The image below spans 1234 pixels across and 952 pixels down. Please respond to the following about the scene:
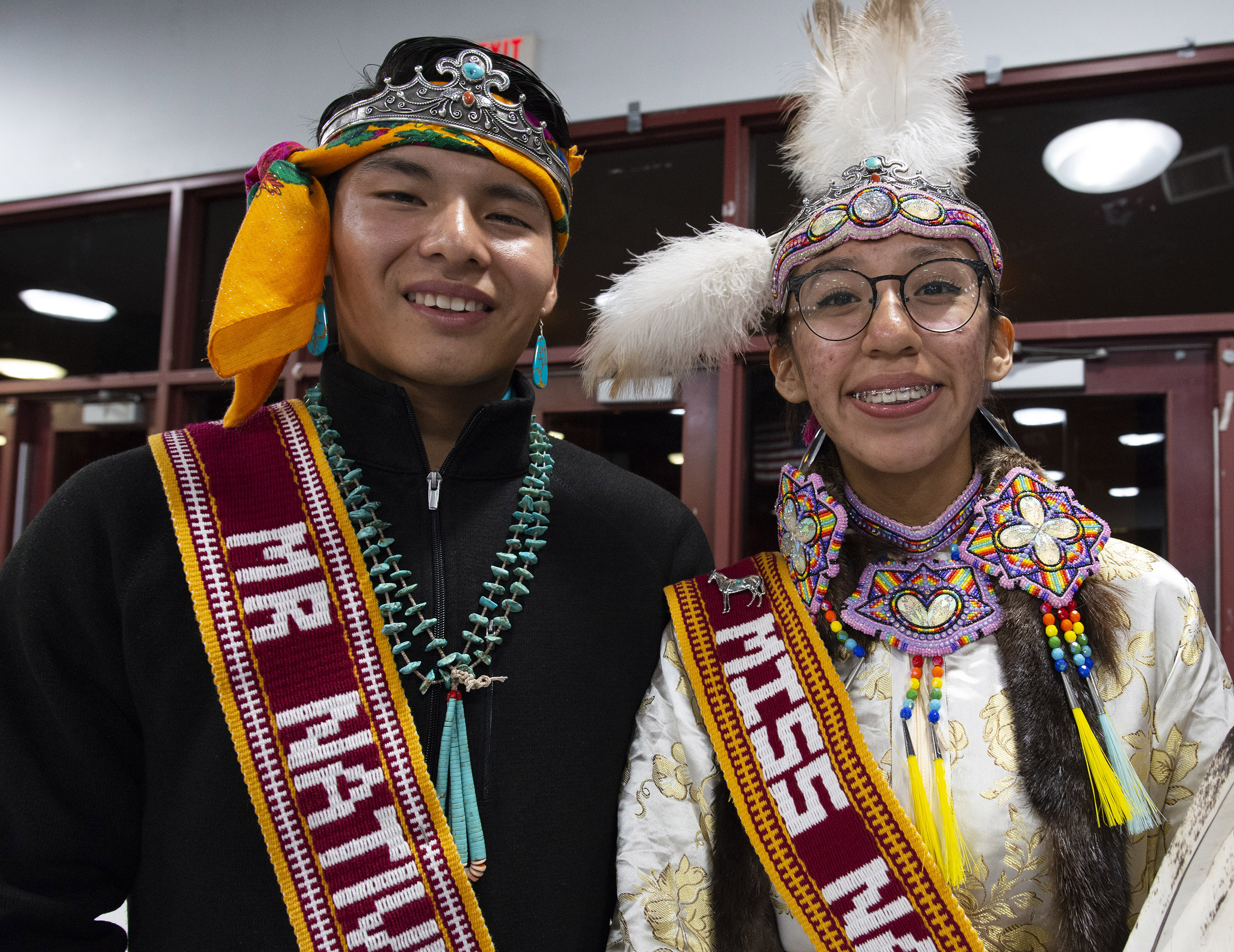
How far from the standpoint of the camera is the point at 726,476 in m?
2.73

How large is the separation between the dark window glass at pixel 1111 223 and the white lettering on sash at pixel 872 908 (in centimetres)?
194

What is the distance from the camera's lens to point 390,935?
43.1 inches

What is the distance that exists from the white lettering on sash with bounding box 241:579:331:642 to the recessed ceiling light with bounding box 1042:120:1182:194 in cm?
257

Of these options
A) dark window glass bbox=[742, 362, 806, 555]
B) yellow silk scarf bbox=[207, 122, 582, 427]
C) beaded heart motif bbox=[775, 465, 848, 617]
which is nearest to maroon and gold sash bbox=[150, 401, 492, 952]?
yellow silk scarf bbox=[207, 122, 582, 427]

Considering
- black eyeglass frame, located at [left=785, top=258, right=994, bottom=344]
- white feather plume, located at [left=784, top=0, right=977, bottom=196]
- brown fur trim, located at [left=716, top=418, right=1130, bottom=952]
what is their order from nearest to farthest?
brown fur trim, located at [left=716, top=418, right=1130, bottom=952], black eyeglass frame, located at [left=785, top=258, right=994, bottom=344], white feather plume, located at [left=784, top=0, right=977, bottom=196]

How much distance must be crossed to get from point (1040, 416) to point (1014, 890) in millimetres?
1855

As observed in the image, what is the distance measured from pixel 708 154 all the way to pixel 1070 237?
119 centimetres

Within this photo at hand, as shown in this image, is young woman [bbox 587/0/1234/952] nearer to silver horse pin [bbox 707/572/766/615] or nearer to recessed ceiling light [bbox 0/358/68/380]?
silver horse pin [bbox 707/572/766/615]

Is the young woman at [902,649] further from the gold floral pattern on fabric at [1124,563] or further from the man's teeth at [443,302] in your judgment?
the man's teeth at [443,302]

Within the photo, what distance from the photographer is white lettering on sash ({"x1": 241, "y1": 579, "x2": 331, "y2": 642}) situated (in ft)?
3.79

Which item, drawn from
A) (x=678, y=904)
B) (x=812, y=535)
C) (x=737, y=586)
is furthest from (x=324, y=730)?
(x=812, y=535)

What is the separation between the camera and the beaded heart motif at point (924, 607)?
120cm

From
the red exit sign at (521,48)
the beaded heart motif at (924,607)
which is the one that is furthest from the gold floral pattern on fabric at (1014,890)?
the red exit sign at (521,48)

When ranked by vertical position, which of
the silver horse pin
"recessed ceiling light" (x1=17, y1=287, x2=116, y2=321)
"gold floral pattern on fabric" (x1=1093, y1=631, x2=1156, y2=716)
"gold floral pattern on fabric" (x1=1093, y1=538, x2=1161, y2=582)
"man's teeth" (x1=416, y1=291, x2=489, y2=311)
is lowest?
"gold floral pattern on fabric" (x1=1093, y1=631, x2=1156, y2=716)
